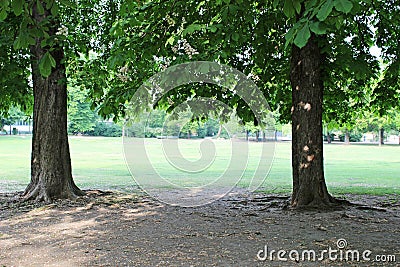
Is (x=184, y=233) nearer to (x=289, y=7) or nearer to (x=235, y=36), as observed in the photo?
(x=235, y=36)

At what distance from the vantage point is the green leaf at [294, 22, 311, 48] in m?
3.49

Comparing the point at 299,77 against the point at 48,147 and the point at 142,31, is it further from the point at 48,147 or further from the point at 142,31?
the point at 48,147

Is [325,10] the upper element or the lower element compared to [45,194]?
upper

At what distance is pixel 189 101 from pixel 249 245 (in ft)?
15.2

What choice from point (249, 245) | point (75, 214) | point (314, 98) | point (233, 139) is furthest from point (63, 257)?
point (314, 98)

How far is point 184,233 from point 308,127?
3.15 metres

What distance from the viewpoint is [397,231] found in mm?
6660

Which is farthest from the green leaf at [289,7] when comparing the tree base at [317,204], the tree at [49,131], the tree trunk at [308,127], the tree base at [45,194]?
the tree base at [45,194]

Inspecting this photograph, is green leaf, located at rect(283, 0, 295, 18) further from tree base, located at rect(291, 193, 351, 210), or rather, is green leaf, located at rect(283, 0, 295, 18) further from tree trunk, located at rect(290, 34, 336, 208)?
tree base, located at rect(291, 193, 351, 210)

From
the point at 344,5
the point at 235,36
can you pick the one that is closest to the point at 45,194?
the point at 235,36

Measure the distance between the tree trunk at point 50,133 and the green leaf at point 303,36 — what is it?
6791mm

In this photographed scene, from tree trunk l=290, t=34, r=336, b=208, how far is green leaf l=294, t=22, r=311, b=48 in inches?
188

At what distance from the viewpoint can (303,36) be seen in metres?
3.53

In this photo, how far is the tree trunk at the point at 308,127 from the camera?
27.0ft
